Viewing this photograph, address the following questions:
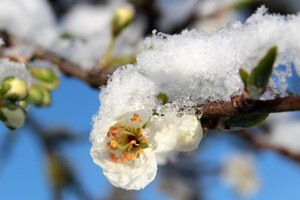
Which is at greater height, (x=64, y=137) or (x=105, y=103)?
(x=105, y=103)

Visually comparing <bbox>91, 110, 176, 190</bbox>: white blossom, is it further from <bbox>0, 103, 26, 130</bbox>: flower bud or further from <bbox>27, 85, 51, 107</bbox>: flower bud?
<bbox>27, 85, 51, 107</bbox>: flower bud

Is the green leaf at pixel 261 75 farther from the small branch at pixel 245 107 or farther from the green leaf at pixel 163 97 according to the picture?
the green leaf at pixel 163 97

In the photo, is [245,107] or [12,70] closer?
[245,107]

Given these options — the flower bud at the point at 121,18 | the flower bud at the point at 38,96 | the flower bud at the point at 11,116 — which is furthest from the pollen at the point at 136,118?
the flower bud at the point at 121,18

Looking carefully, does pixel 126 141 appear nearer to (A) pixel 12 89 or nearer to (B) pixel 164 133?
(B) pixel 164 133

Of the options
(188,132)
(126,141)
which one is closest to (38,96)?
(126,141)

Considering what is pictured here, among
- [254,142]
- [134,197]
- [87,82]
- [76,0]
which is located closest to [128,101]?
[87,82]

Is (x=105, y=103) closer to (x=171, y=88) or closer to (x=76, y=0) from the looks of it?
(x=171, y=88)
